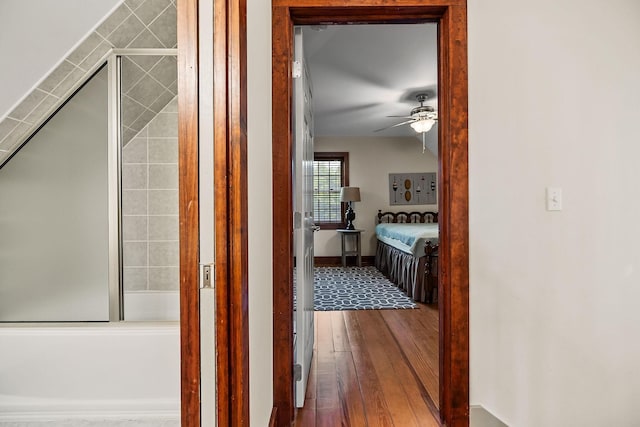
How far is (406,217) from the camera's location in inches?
269

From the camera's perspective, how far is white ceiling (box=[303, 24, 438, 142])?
2.84m

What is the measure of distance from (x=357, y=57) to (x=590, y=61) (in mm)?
2064

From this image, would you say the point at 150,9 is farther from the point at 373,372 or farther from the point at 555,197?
the point at 373,372

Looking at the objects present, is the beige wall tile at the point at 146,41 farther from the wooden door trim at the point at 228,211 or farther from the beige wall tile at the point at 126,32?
the wooden door trim at the point at 228,211

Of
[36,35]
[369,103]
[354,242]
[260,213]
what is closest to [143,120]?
[36,35]

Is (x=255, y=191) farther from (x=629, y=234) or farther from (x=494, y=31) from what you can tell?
(x=629, y=234)

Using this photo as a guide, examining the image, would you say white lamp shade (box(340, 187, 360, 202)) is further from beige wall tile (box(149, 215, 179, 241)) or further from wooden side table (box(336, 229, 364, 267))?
beige wall tile (box(149, 215, 179, 241))

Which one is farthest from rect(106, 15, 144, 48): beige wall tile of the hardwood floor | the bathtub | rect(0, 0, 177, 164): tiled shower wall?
the hardwood floor

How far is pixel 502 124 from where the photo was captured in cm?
168

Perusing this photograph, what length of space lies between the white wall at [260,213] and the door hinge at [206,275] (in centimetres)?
20

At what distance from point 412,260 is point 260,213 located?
10.5ft

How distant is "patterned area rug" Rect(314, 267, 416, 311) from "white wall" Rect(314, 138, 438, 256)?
886 mm

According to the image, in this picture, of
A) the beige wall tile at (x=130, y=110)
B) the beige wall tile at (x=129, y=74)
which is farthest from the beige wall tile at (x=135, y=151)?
the beige wall tile at (x=129, y=74)

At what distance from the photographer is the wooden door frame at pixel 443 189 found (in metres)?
1.67
